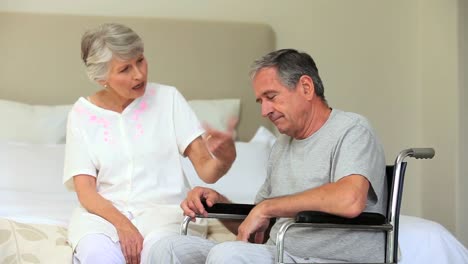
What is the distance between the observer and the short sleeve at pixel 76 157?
9.45 feet

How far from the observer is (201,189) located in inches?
107

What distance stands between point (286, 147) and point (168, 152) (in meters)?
0.51

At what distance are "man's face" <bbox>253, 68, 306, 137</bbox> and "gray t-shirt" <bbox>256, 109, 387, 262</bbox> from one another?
0.08m

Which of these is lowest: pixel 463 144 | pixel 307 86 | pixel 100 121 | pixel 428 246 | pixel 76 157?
pixel 428 246

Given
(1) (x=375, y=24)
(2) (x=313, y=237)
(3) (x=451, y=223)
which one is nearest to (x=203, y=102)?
(1) (x=375, y=24)

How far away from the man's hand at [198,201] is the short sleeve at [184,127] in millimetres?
290

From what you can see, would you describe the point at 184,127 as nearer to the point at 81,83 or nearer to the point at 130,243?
the point at 130,243

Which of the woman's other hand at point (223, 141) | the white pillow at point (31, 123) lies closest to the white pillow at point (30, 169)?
the white pillow at point (31, 123)

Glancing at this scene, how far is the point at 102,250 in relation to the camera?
260 cm

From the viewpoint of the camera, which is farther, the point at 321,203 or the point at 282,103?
the point at 282,103

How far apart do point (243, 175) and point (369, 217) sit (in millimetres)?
1408

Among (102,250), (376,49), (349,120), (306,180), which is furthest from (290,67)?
(376,49)

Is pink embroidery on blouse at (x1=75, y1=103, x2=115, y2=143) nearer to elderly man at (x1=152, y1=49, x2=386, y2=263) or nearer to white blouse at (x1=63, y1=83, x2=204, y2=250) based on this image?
white blouse at (x1=63, y1=83, x2=204, y2=250)

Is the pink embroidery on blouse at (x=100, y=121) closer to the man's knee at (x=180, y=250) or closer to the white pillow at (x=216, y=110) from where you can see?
the man's knee at (x=180, y=250)
